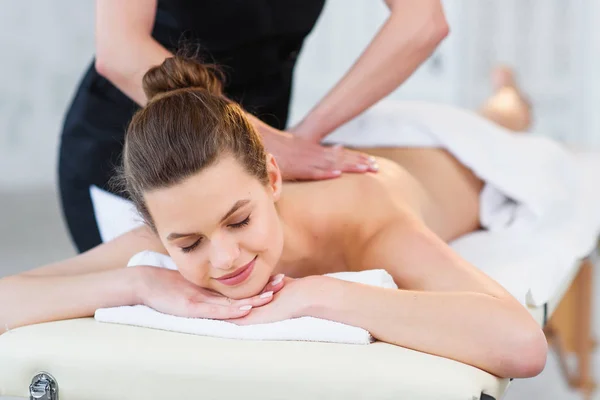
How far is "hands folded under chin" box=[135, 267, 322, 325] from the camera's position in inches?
55.7

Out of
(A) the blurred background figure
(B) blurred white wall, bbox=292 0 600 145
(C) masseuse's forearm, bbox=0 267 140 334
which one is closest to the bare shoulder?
(C) masseuse's forearm, bbox=0 267 140 334

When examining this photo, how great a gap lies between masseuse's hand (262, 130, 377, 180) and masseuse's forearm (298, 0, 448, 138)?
0.29 ft

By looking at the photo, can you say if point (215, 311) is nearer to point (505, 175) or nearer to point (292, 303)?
point (292, 303)

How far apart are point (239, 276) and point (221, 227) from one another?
0.11 meters

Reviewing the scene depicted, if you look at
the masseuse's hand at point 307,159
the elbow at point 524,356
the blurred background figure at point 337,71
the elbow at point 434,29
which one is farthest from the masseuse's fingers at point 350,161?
the blurred background figure at point 337,71

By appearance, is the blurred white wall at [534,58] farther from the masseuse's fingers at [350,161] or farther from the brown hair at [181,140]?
the brown hair at [181,140]

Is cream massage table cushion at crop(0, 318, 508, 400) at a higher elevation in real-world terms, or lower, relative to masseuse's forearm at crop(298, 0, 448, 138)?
lower

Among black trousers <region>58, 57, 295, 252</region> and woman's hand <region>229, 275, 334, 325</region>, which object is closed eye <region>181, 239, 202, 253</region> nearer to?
woman's hand <region>229, 275, 334, 325</region>

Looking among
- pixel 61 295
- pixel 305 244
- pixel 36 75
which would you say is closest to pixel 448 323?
pixel 305 244

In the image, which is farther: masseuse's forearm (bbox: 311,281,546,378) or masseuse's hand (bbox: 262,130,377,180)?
masseuse's hand (bbox: 262,130,377,180)

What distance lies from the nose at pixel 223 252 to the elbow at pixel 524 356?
45 centimetres

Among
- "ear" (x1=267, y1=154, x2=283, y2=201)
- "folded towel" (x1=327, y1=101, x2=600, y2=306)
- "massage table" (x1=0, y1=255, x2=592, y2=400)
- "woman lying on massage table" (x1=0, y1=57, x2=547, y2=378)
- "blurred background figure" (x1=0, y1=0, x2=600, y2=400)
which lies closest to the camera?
"massage table" (x1=0, y1=255, x2=592, y2=400)

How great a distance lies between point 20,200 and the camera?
18.1 ft

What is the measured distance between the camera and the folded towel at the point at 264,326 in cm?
136
